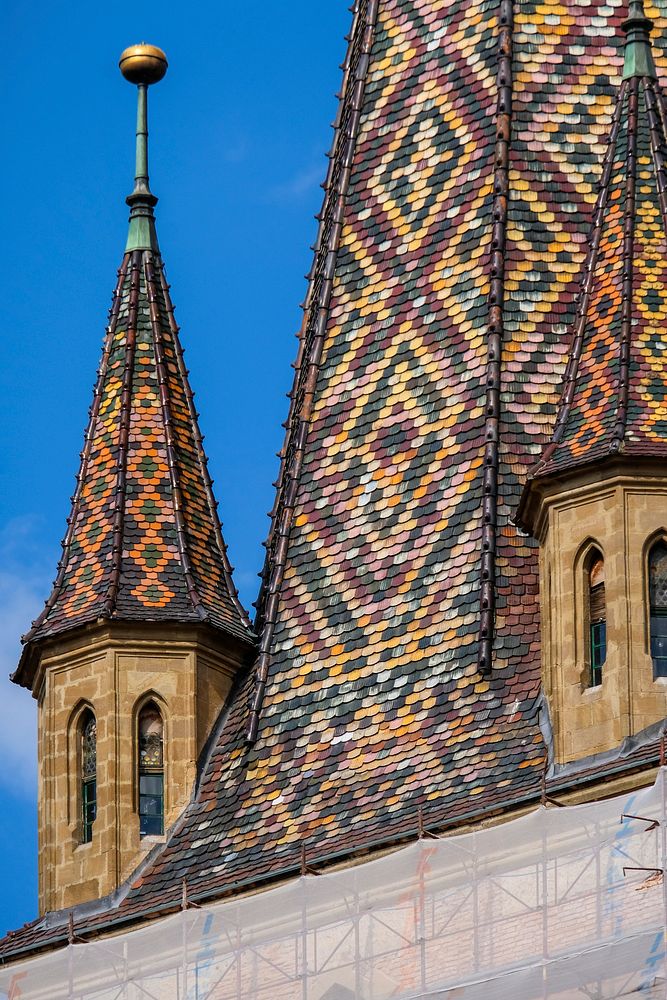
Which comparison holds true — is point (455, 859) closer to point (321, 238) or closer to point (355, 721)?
point (355, 721)

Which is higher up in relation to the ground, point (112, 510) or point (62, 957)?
point (112, 510)

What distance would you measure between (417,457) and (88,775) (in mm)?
3630

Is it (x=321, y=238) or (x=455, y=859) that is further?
(x=321, y=238)

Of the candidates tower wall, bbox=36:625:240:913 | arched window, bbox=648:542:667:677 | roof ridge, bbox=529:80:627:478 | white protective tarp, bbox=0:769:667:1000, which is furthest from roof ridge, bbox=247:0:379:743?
arched window, bbox=648:542:667:677

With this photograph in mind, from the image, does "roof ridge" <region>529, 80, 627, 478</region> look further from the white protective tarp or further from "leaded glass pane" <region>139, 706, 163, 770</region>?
"leaded glass pane" <region>139, 706, 163, 770</region>

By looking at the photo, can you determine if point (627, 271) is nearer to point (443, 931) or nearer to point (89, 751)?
point (443, 931)

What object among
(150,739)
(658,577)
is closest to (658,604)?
(658,577)

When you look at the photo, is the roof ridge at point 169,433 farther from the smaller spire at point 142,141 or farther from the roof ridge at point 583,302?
the roof ridge at point 583,302

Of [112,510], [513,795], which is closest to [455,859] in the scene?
[513,795]

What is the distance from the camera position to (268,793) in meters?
65.1

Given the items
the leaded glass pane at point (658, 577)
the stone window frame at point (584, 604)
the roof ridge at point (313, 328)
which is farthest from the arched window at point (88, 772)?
the leaded glass pane at point (658, 577)

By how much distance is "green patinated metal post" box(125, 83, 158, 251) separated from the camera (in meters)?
69.1

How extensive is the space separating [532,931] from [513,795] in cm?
122

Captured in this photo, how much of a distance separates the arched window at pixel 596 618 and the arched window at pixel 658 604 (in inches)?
15.8
